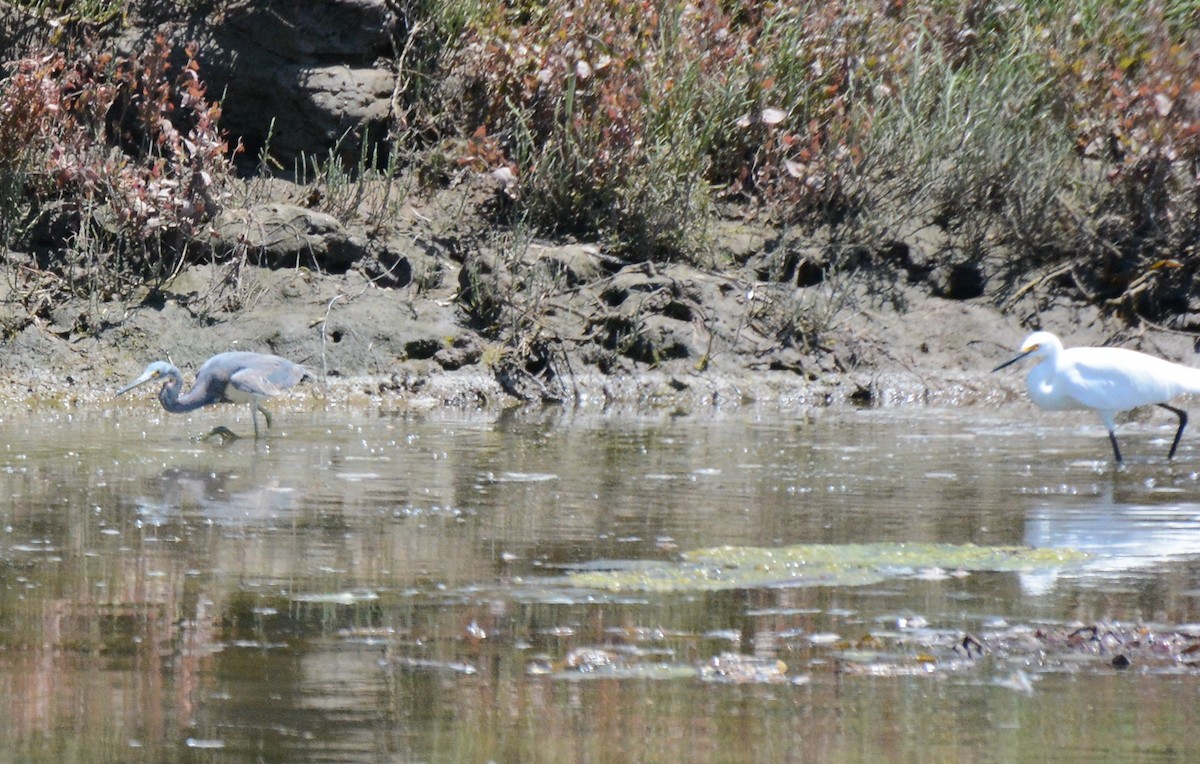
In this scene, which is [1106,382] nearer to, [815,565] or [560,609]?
[815,565]

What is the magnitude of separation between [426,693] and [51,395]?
7233mm

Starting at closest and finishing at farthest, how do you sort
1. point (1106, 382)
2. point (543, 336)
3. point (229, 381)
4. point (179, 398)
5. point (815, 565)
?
point (815, 565) → point (1106, 382) → point (229, 381) → point (179, 398) → point (543, 336)

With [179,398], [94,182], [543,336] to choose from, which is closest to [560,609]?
[179,398]

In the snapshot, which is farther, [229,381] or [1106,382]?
[229,381]

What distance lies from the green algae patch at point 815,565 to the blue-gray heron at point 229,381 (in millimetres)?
4186

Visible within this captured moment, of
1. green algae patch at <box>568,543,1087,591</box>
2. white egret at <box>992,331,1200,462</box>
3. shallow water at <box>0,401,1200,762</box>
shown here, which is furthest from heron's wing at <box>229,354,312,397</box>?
green algae patch at <box>568,543,1087,591</box>

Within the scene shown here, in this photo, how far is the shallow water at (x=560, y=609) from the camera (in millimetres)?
3693

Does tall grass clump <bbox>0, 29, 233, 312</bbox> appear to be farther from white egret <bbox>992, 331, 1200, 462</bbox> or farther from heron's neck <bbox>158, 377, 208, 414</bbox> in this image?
white egret <bbox>992, 331, 1200, 462</bbox>

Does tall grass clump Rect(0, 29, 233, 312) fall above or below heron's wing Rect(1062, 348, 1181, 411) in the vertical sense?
above

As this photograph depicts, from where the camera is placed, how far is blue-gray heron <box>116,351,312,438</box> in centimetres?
934

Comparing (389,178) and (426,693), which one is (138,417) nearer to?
(389,178)

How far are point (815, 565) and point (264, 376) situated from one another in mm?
4731

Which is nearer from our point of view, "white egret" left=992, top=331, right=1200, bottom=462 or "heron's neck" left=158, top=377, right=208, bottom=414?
"white egret" left=992, top=331, right=1200, bottom=462

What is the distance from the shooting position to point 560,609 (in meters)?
4.88
